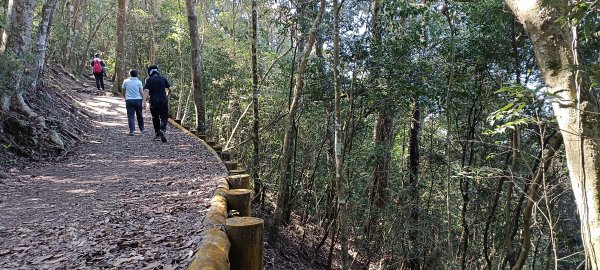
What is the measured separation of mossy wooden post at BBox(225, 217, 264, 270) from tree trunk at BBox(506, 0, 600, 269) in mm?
2472

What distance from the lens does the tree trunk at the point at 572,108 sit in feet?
10.5

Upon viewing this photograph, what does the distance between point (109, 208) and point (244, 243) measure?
2.90m

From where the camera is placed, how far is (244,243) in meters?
3.20

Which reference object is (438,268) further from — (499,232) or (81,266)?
(81,266)

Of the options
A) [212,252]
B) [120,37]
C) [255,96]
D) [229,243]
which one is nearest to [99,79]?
[120,37]

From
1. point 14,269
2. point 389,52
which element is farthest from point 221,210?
point 389,52

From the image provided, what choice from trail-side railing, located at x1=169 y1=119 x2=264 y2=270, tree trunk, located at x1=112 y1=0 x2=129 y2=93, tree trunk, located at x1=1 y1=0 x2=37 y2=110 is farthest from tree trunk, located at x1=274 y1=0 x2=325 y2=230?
tree trunk, located at x1=112 y1=0 x2=129 y2=93

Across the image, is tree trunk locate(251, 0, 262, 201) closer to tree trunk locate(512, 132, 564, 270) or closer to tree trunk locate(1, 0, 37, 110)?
tree trunk locate(1, 0, 37, 110)

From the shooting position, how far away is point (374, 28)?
367 inches

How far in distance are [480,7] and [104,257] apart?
784 cm

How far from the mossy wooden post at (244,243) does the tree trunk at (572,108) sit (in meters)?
2.47

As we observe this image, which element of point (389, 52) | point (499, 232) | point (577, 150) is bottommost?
point (499, 232)

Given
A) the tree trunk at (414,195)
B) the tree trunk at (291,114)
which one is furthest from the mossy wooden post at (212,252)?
the tree trunk at (414,195)

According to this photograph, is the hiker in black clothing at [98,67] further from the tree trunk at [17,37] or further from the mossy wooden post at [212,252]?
the mossy wooden post at [212,252]
